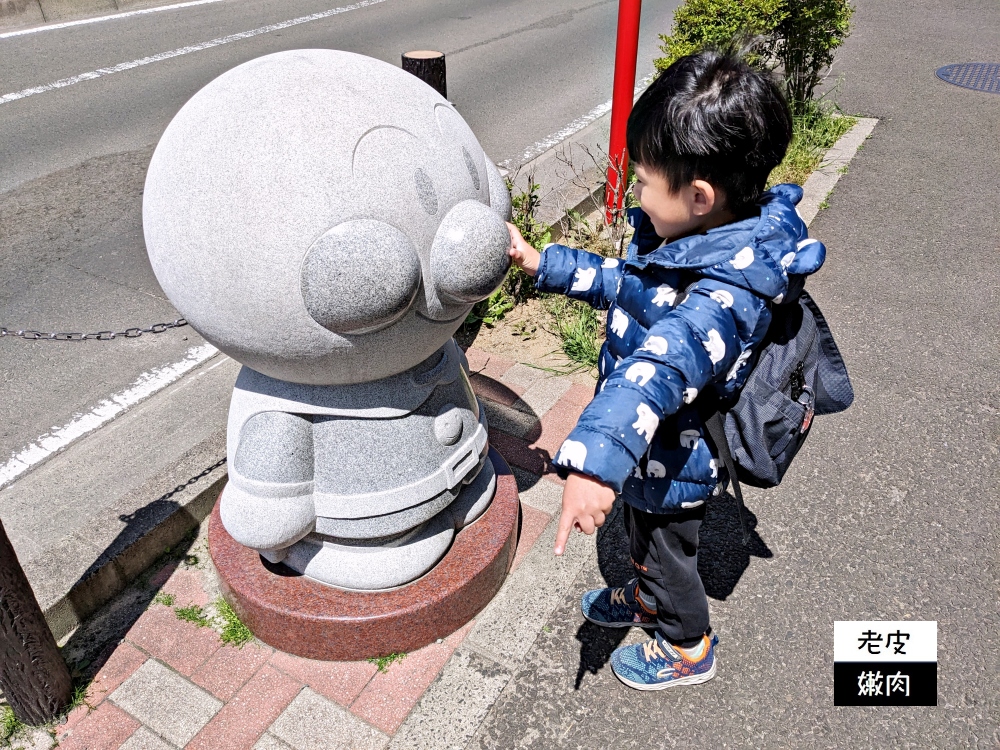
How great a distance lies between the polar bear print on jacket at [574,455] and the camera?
167 cm

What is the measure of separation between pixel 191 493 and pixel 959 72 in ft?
32.9

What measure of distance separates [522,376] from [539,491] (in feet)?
2.99

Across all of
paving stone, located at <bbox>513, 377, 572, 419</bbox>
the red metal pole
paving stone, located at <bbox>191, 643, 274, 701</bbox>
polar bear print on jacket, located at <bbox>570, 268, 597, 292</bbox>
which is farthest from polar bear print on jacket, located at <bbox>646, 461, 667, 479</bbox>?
the red metal pole

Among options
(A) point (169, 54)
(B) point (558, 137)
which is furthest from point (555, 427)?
(A) point (169, 54)

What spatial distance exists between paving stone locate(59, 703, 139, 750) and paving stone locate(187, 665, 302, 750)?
23 cm

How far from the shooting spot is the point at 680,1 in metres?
12.2

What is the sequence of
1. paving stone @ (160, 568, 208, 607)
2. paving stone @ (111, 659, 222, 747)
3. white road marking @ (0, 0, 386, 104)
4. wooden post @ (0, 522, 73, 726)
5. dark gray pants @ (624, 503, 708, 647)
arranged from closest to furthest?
wooden post @ (0, 522, 73, 726) → dark gray pants @ (624, 503, 708, 647) → paving stone @ (111, 659, 222, 747) → paving stone @ (160, 568, 208, 607) → white road marking @ (0, 0, 386, 104)

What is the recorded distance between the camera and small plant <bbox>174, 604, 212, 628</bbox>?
111 inches

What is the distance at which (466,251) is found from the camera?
2.11 m

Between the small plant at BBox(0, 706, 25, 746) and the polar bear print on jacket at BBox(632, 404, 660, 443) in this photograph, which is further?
the small plant at BBox(0, 706, 25, 746)

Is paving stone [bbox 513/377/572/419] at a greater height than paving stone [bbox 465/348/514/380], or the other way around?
paving stone [bbox 513/377/572/419]

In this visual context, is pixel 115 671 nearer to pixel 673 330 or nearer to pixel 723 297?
pixel 673 330

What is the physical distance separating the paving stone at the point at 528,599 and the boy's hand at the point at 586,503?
119 cm

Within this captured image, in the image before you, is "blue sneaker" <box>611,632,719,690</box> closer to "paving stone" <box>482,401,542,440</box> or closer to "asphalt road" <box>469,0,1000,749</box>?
"asphalt road" <box>469,0,1000,749</box>
